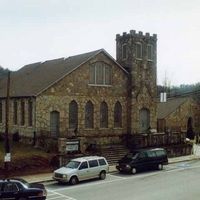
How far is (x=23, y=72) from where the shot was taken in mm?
54969

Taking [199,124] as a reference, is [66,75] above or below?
above

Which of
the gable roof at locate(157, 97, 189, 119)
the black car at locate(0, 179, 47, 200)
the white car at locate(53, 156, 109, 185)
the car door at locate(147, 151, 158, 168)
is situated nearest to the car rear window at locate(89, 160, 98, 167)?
the white car at locate(53, 156, 109, 185)

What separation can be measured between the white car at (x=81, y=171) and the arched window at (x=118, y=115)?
13.6m

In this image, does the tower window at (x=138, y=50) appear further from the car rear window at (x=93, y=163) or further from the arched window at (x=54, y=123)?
the car rear window at (x=93, y=163)

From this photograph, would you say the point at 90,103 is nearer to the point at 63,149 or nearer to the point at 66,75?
the point at 66,75

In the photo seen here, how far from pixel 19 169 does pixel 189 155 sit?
19.6 m

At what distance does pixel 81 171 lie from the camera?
31.9 m

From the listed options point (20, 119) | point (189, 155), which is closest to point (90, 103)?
point (20, 119)

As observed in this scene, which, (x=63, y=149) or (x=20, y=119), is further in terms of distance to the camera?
(x=20, y=119)

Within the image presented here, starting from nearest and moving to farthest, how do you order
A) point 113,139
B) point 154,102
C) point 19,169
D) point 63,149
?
point 19,169 → point 63,149 → point 113,139 → point 154,102

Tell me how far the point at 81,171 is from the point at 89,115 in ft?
44.0

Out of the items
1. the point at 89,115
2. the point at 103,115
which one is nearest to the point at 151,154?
the point at 89,115

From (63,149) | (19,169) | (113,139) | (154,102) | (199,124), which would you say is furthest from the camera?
(199,124)

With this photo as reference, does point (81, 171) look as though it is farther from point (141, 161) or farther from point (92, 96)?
point (92, 96)
